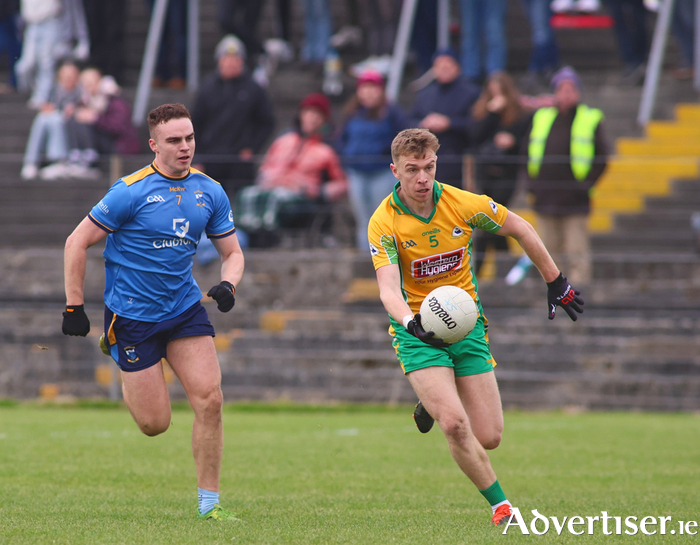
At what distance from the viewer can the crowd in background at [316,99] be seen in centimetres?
1420

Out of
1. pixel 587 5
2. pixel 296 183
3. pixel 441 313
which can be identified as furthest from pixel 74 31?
pixel 441 313

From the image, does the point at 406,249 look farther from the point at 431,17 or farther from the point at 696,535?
the point at 431,17

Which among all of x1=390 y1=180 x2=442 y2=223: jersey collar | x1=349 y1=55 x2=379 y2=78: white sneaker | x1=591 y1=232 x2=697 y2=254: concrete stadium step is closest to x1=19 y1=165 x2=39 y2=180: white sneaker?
x1=349 y1=55 x2=379 y2=78: white sneaker

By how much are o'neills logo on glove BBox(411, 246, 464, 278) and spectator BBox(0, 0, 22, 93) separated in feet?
46.3

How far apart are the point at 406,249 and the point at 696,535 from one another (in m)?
2.41

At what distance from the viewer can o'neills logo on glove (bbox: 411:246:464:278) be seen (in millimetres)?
7102

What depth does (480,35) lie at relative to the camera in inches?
669

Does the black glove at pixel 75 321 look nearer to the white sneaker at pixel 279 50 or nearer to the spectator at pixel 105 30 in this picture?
Result: the spectator at pixel 105 30

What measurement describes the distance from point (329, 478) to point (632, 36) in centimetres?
1138

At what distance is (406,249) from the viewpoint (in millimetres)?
7047

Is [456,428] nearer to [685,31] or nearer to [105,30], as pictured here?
[685,31]

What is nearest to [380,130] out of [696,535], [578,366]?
[578,366]

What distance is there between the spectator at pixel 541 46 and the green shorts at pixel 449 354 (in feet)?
34.0

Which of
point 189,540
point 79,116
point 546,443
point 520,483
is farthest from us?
point 79,116
